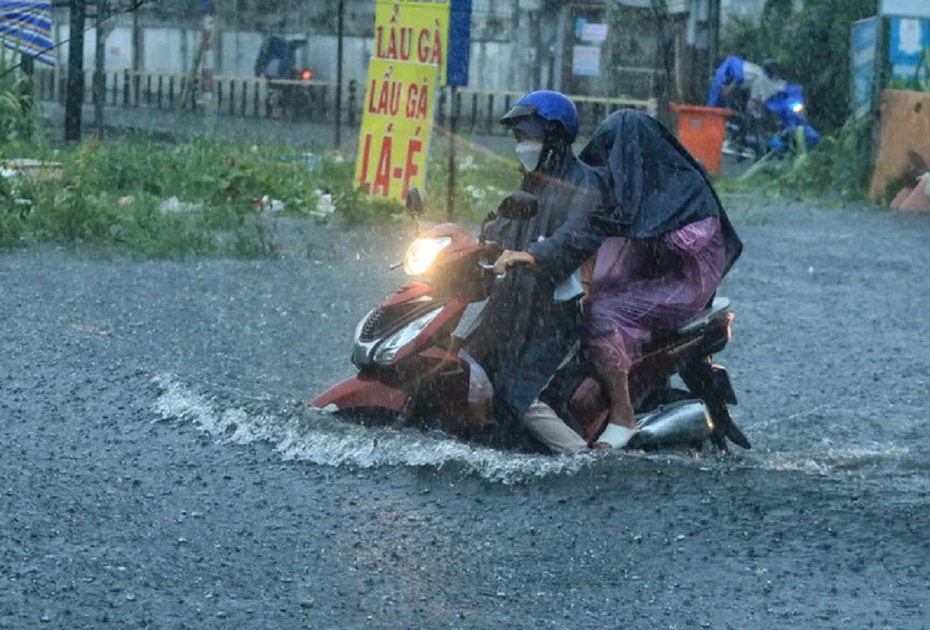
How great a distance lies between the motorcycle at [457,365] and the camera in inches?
236

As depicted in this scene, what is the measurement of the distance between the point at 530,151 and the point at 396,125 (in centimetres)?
923

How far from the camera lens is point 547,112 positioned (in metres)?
6.09

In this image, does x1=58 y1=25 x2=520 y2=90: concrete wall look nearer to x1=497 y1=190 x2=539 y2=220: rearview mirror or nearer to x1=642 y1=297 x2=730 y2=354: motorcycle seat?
x1=642 y1=297 x2=730 y2=354: motorcycle seat

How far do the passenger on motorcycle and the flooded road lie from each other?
1.28 feet

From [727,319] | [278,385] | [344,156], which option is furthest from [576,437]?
[344,156]

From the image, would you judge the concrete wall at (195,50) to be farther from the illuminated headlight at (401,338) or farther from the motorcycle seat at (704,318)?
the illuminated headlight at (401,338)

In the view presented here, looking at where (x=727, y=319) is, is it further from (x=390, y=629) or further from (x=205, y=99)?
(x=205, y=99)

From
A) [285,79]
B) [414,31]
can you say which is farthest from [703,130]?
[285,79]

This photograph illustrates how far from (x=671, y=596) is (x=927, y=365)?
521 centimetres

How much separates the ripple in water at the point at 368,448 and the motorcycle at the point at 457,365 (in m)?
0.09

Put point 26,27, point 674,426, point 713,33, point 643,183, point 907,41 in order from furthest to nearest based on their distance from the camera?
point 713,33 < point 907,41 < point 26,27 < point 674,426 < point 643,183

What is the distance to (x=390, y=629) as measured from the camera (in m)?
4.57

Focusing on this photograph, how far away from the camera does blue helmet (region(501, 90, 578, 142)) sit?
6098 millimetres

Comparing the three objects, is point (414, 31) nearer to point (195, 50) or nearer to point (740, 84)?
point (740, 84)
